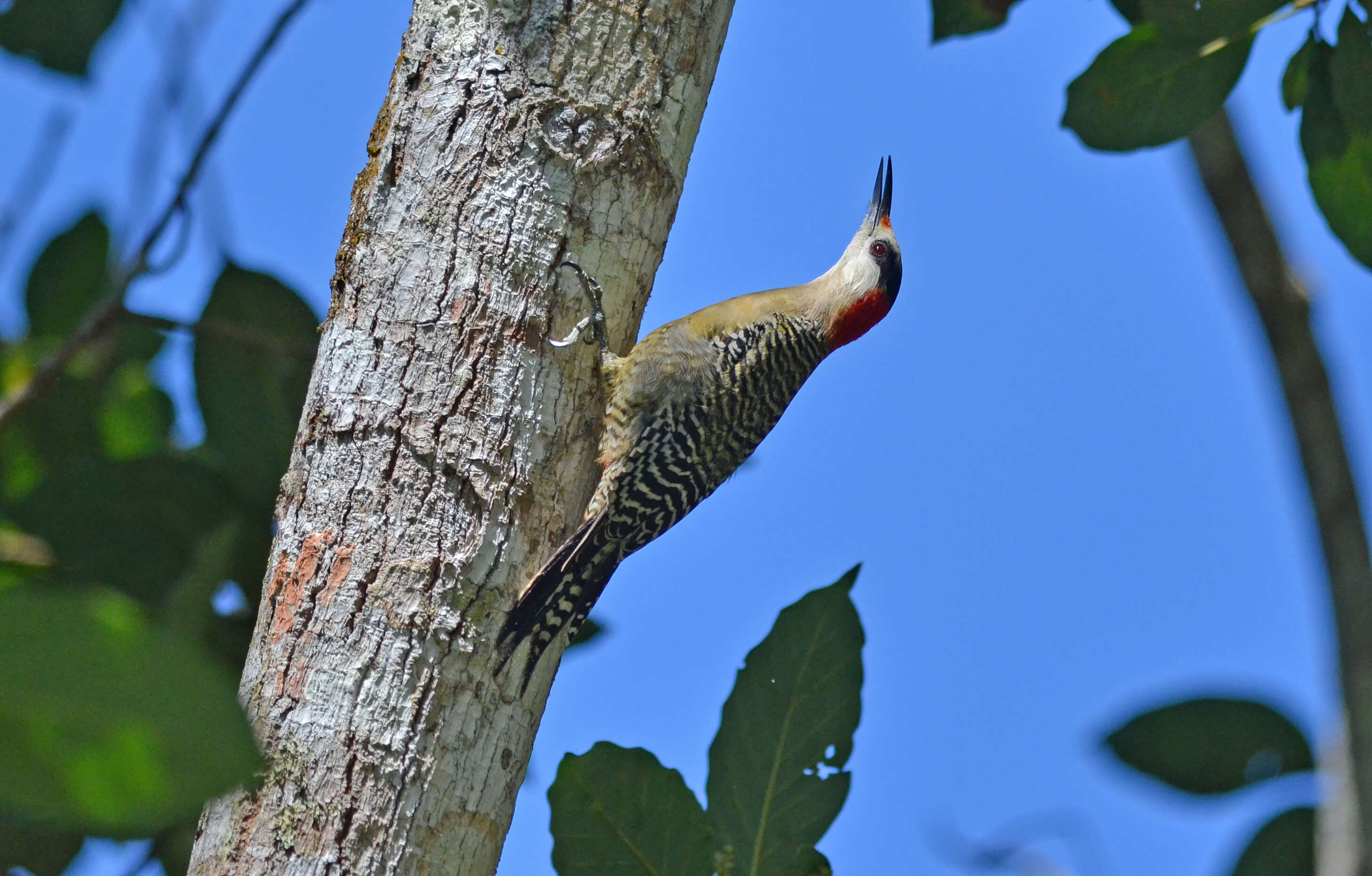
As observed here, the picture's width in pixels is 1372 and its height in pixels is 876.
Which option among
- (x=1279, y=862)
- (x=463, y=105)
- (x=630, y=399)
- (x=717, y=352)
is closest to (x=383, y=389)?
(x=463, y=105)

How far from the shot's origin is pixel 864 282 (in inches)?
148

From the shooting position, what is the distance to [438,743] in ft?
5.98

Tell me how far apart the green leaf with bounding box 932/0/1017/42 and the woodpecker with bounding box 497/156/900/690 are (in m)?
0.92

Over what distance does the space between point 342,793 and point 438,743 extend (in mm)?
168

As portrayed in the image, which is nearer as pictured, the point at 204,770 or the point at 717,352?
the point at 204,770

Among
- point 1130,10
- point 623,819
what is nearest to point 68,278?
point 623,819

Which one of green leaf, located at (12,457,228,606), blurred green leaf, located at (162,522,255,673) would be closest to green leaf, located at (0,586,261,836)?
blurred green leaf, located at (162,522,255,673)

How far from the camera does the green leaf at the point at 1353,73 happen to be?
1.80 m

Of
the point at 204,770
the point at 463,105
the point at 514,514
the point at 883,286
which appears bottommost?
the point at 204,770

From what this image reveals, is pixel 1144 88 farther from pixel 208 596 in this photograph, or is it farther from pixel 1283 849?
pixel 208 596

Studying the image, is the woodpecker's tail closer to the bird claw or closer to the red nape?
the bird claw

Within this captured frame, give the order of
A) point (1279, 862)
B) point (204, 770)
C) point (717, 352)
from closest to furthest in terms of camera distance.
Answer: point (204, 770)
point (1279, 862)
point (717, 352)

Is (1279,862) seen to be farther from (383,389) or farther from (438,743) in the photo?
(383,389)

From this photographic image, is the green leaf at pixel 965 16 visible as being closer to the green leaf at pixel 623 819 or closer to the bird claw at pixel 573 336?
the bird claw at pixel 573 336
